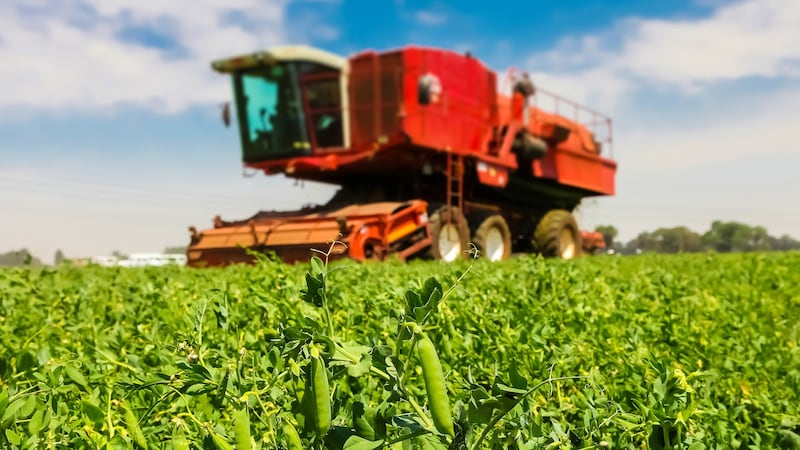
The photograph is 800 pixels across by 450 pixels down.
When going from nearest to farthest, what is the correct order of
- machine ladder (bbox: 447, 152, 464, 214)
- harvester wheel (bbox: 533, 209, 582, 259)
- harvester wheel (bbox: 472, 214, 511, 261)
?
1. machine ladder (bbox: 447, 152, 464, 214)
2. harvester wheel (bbox: 472, 214, 511, 261)
3. harvester wheel (bbox: 533, 209, 582, 259)

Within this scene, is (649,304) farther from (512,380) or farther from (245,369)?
(512,380)

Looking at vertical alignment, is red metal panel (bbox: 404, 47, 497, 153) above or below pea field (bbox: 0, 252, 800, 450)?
above

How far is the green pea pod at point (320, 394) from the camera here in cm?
96

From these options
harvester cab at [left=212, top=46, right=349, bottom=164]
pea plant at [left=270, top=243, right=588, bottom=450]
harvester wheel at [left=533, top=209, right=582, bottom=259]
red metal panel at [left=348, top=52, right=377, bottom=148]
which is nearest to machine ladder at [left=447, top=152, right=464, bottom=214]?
red metal panel at [left=348, top=52, right=377, bottom=148]

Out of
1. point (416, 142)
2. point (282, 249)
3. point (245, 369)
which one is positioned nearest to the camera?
point (245, 369)

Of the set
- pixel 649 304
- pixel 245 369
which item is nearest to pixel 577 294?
pixel 649 304

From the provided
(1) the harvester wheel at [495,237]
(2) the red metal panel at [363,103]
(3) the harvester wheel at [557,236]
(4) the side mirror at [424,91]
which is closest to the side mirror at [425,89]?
(4) the side mirror at [424,91]

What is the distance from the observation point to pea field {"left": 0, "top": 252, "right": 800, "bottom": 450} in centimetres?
105

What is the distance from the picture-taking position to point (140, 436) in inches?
47.7

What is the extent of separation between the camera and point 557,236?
16.7 meters

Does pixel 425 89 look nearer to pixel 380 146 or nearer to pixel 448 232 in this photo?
pixel 380 146

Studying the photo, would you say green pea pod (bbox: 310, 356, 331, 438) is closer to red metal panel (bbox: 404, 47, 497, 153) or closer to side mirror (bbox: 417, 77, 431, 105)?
side mirror (bbox: 417, 77, 431, 105)

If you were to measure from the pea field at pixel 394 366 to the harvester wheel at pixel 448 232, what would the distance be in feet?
23.2

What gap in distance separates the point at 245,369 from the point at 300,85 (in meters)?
11.5
